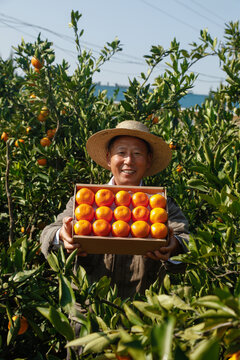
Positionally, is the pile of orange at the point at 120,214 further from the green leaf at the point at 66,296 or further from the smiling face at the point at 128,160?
the green leaf at the point at 66,296

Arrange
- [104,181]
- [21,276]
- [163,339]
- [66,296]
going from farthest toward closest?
[104,181], [21,276], [66,296], [163,339]

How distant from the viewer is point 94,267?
158 centimetres

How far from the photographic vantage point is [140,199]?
131 centimetres

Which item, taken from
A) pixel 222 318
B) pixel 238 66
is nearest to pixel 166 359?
pixel 222 318

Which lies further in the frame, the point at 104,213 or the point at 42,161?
the point at 42,161

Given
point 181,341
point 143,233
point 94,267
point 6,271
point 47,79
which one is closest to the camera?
point 181,341

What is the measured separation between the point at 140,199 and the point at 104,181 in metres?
0.90

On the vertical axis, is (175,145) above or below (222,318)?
above

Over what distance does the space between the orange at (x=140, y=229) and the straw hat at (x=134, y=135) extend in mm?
526

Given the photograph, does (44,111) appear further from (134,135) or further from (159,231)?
(159,231)

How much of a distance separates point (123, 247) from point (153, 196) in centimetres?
23

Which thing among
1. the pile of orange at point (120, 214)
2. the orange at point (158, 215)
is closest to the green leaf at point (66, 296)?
the pile of orange at point (120, 214)

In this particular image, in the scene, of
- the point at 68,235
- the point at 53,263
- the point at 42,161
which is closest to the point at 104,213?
the point at 68,235

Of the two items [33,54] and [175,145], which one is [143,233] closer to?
[175,145]
